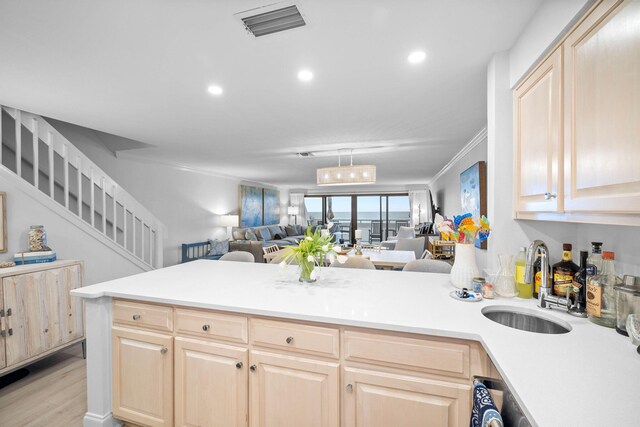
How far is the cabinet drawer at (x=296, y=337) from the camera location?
1.26 meters

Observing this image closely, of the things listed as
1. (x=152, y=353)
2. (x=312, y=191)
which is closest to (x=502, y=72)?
(x=152, y=353)

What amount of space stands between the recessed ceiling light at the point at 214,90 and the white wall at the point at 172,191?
3.07m

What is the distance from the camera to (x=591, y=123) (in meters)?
0.97

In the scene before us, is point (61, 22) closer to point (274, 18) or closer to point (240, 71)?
point (240, 71)

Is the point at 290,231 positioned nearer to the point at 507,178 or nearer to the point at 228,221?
the point at 228,221

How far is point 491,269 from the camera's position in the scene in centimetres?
169

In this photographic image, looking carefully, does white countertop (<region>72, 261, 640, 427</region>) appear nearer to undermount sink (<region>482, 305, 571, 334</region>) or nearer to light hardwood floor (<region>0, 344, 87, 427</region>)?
undermount sink (<region>482, 305, 571, 334</region>)

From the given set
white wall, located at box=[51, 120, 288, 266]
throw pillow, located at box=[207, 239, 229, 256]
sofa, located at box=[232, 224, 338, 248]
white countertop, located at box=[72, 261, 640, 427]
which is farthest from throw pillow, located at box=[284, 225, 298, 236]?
white countertop, located at box=[72, 261, 640, 427]

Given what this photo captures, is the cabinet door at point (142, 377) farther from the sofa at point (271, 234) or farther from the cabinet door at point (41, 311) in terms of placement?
the sofa at point (271, 234)

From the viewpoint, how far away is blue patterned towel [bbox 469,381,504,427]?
26.6 inches

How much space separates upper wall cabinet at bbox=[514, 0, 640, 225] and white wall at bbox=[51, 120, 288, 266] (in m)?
4.99

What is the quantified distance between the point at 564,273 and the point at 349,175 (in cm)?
344

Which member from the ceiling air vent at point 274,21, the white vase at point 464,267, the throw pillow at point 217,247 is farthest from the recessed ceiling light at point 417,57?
the throw pillow at point 217,247

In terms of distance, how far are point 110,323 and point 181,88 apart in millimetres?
1774
